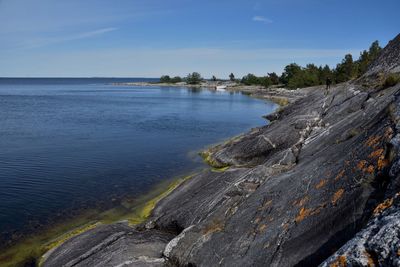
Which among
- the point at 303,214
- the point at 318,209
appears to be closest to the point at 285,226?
the point at 303,214

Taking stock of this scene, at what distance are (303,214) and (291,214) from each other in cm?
75

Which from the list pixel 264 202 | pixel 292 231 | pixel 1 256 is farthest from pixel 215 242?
pixel 1 256

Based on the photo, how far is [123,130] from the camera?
60.3 metres

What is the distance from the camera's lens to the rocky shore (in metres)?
8.70

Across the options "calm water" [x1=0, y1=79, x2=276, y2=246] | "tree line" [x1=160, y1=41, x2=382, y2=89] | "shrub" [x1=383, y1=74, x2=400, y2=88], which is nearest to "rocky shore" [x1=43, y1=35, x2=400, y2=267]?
"shrub" [x1=383, y1=74, x2=400, y2=88]

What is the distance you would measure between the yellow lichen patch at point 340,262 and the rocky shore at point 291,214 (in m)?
0.02

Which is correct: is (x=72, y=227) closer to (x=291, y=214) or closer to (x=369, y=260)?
(x=291, y=214)

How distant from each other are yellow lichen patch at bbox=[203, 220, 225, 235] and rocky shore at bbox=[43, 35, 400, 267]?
72mm

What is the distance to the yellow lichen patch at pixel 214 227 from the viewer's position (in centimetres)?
1580

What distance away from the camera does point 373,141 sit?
1219 centimetres

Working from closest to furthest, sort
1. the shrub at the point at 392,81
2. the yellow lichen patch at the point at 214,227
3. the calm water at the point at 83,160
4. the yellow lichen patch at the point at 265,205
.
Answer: the yellow lichen patch at the point at 265,205, the yellow lichen patch at the point at 214,227, the shrub at the point at 392,81, the calm water at the point at 83,160

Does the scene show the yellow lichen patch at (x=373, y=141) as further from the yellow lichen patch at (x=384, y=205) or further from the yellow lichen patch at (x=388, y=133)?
the yellow lichen patch at (x=384, y=205)

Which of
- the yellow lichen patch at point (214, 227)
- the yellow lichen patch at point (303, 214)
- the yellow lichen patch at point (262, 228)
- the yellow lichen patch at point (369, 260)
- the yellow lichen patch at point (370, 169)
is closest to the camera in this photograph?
the yellow lichen patch at point (369, 260)

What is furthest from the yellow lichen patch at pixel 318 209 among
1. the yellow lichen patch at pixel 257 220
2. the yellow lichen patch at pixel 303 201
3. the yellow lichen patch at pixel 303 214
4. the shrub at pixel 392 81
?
the shrub at pixel 392 81
